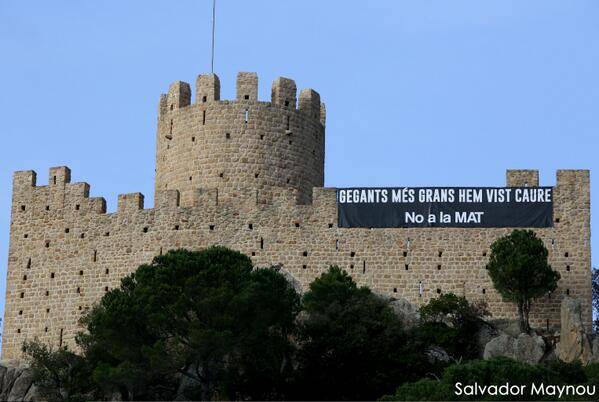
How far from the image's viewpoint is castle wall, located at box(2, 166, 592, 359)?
65938 millimetres

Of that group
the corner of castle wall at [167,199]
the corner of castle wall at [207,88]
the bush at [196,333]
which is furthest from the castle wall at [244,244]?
the bush at [196,333]

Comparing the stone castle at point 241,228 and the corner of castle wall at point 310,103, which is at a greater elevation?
the corner of castle wall at point 310,103

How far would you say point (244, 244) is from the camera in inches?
2650

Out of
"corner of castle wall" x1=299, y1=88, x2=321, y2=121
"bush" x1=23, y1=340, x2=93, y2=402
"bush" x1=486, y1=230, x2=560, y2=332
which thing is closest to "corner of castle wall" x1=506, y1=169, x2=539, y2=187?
"bush" x1=486, y1=230, x2=560, y2=332

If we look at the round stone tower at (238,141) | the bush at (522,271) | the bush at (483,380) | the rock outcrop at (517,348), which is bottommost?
the bush at (483,380)

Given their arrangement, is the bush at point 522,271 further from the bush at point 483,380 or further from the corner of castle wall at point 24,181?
the corner of castle wall at point 24,181

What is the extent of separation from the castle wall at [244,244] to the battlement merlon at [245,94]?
0.85m

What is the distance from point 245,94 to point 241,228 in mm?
6196

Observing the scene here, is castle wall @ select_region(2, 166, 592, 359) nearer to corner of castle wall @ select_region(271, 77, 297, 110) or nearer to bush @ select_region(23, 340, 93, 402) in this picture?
corner of castle wall @ select_region(271, 77, 297, 110)

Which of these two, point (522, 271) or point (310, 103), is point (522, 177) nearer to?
point (522, 271)

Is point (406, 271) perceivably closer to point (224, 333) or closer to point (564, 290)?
point (564, 290)

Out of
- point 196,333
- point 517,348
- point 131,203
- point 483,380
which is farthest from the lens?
point 131,203

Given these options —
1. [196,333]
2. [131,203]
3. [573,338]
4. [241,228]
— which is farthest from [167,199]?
[573,338]

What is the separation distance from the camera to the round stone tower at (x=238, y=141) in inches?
2739
